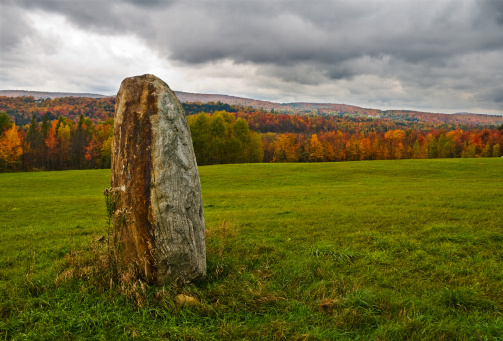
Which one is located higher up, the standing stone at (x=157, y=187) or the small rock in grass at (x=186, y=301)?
the standing stone at (x=157, y=187)

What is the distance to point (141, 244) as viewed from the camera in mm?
6547

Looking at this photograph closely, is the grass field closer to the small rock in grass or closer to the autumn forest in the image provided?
the small rock in grass

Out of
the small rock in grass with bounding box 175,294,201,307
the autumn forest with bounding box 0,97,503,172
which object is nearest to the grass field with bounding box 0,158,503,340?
the small rock in grass with bounding box 175,294,201,307

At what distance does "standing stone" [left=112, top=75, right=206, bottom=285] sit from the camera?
6.47 meters

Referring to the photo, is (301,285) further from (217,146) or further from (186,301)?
(217,146)

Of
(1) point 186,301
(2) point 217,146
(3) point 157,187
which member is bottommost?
(2) point 217,146

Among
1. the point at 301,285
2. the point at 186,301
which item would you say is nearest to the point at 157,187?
the point at 186,301

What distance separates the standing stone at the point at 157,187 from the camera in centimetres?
647

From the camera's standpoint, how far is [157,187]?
6.53m

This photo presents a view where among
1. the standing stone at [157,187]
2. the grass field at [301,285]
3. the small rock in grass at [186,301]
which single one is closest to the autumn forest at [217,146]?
the grass field at [301,285]

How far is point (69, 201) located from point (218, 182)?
15.2m

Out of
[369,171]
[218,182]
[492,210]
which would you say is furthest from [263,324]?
[369,171]

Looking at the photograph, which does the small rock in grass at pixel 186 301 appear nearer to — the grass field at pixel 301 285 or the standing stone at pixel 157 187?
the grass field at pixel 301 285

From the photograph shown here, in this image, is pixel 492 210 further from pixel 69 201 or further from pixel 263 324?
pixel 69 201
